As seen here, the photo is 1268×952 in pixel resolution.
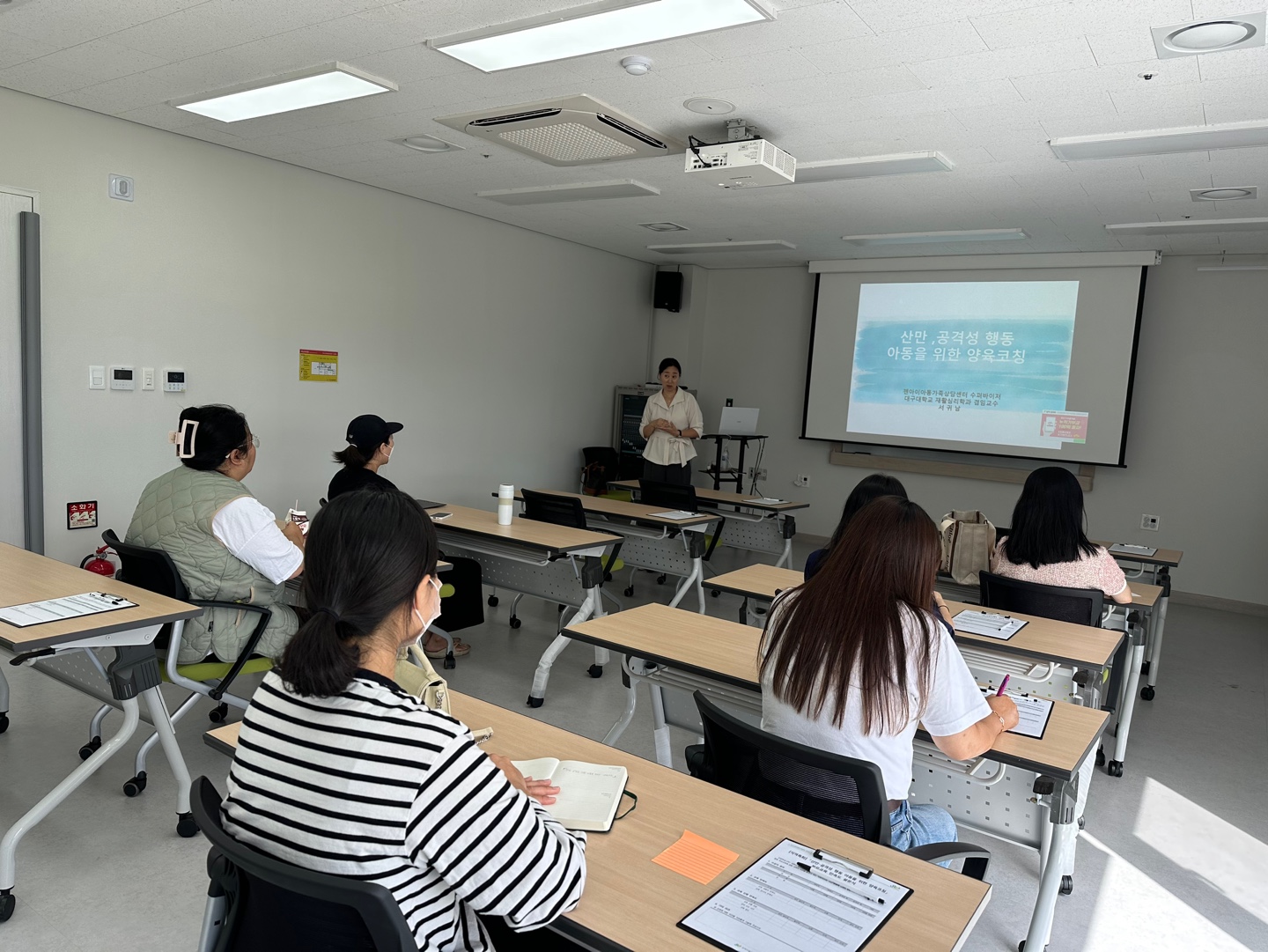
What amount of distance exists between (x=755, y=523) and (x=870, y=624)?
13.9ft

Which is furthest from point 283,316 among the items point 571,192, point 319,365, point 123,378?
point 571,192

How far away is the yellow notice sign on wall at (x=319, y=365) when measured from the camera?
575 centimetres

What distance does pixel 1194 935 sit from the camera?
2.43m

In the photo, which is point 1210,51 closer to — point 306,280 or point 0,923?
point 0,923

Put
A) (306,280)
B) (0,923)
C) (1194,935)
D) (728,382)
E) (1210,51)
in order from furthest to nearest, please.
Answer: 1. (728,382)
2. (306,280)
3. (1210,51)
4. (1194,935)
5. (0,923)

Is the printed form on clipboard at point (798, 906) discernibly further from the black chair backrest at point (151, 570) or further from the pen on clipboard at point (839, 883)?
the black chair backrest at point (151, 570)

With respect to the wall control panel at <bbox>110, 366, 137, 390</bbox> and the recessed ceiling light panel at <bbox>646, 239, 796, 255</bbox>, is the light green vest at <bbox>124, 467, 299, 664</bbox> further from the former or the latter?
the recessed ceiling light panel at <bbox>646, 239, 796, 255</bbox>

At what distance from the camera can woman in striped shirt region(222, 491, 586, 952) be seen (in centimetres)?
106

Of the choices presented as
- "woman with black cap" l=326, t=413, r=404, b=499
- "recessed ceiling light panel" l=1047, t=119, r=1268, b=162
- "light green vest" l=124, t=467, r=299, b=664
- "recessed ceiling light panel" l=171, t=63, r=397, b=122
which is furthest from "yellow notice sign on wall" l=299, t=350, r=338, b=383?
"recessed ceiling light panel" l=1047, t=119, r=1268, b=162

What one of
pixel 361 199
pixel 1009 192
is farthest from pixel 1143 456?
pixel 361 199

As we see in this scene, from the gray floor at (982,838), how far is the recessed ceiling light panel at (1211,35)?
2.65 metres

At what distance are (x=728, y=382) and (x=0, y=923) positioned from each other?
25.1ft

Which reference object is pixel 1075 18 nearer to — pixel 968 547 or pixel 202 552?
pixel 968 547

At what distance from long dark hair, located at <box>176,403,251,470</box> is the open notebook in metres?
1.81
